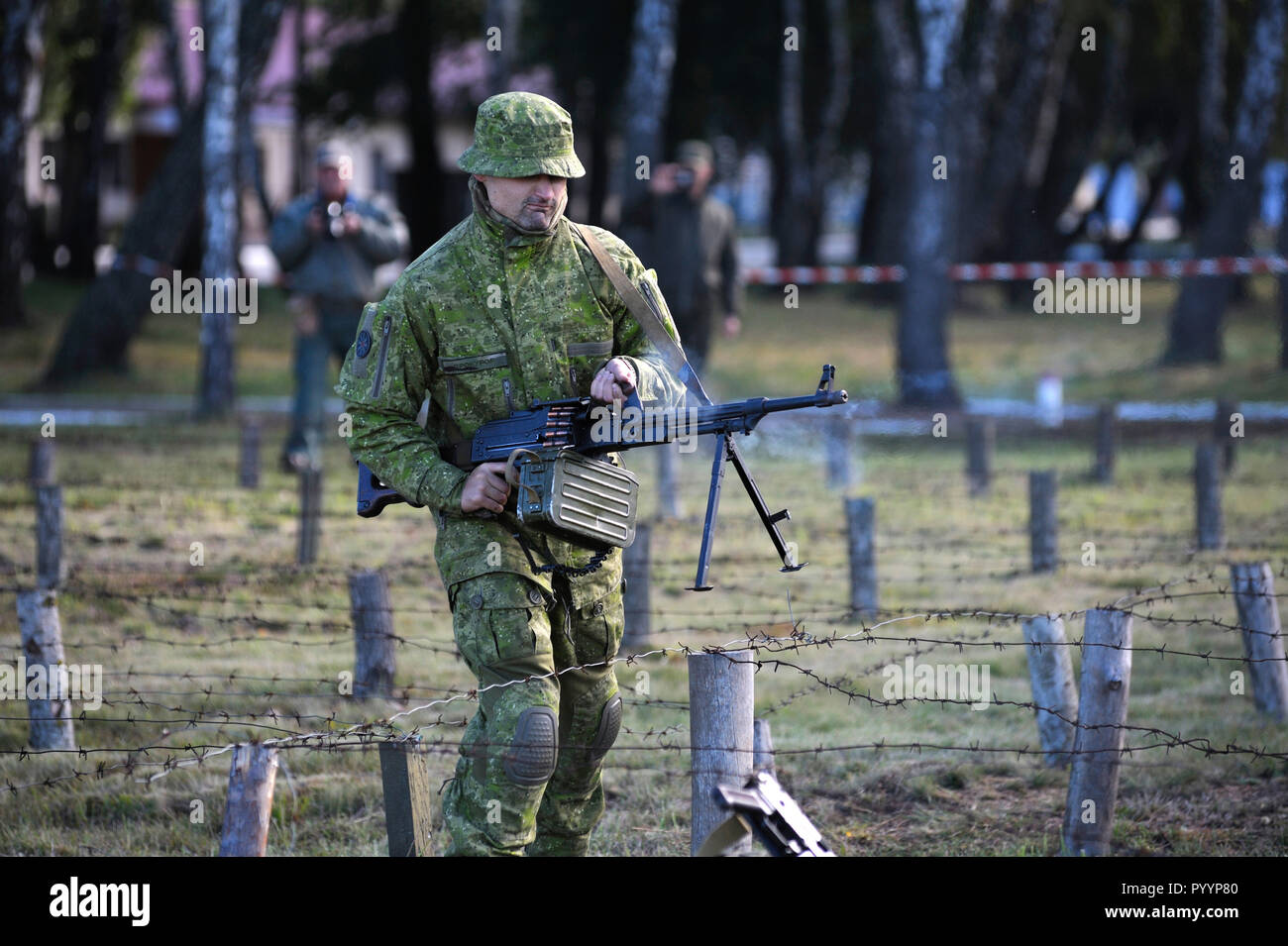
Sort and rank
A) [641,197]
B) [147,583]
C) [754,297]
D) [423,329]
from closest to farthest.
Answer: [423,329] < [147,583] < [641,197] < [754,297]

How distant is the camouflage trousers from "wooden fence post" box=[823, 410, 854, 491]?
819 cm

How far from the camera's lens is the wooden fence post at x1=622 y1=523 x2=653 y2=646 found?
Answer: 8.37 m

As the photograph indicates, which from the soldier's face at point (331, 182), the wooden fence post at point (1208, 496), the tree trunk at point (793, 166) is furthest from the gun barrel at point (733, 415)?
the tree trunk at point (793, 166)

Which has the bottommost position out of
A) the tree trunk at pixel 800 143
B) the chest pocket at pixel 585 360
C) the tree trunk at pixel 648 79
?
the chest pocket at pixel 585 360

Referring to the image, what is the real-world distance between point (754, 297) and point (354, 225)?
23.0 m

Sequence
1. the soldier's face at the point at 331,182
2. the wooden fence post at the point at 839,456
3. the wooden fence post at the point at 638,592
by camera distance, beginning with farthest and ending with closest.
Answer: the wooden fence post at the point at 839,456, the soldier's face at the point at 331,182, the wooden fence post at the point at 638,592

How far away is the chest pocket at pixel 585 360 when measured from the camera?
5012 mm

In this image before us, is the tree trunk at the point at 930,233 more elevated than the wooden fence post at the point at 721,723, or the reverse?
the tree trunk at the point at 930,233

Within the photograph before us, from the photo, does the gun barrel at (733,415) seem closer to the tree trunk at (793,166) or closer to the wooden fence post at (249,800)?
the wooden fence post at (249,800)

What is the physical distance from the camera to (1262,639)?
7312mm

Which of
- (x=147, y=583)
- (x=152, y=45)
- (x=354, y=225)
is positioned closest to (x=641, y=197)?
(x=354, y=225)

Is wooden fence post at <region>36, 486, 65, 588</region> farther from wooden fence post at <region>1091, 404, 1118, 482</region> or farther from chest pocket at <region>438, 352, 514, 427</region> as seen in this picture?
wooden fence post at <region>1091, 404, 1118, 482</region>

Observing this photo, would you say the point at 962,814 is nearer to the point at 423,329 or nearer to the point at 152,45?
the point at 423,329
